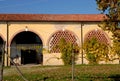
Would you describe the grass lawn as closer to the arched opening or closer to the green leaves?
the green leaves

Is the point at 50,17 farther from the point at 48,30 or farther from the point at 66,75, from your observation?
the point at 66,75

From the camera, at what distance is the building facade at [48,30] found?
3011 centimetres

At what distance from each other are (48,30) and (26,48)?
258 centimetres

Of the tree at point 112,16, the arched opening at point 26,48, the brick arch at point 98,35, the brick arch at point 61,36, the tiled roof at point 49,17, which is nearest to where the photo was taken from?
the tree at point 112,16

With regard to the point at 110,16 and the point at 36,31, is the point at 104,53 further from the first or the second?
the point at 36,31

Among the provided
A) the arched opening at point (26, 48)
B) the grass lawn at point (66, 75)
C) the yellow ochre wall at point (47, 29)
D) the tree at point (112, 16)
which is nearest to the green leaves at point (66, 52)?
the yellow ochre wall at point (47, 29)

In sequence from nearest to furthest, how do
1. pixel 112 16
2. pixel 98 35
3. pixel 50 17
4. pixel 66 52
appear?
pixel 112 16
pixel 66 52
pixel 50 17
pixel 98 35

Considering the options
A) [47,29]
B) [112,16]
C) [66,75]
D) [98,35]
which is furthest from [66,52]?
[112,16]

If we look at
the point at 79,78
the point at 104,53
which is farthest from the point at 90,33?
the point at 104,53

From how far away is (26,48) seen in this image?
102 ft

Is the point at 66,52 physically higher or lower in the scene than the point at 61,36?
lower

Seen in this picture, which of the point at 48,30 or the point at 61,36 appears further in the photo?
the point at 61,36

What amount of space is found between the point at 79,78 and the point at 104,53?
2.99 metres

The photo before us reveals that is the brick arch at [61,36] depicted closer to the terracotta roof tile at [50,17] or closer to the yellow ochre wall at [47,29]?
the yellow ochre wall at [47,29]
